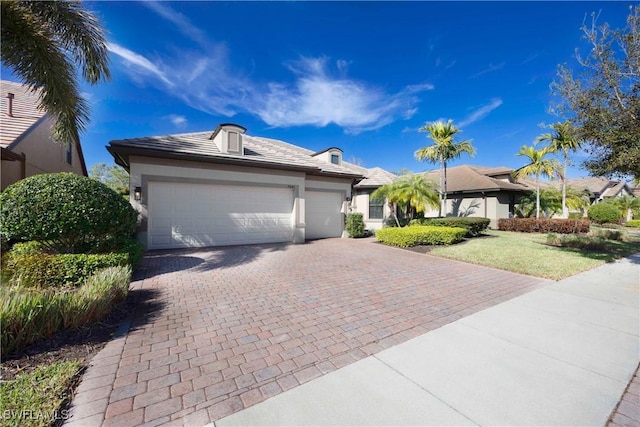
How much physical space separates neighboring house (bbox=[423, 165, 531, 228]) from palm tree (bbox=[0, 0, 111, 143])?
55.0 ft

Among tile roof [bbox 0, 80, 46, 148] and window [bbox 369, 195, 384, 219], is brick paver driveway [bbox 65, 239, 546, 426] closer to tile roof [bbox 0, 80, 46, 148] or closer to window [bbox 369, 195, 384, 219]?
tile roof [bbox 0, 80, 46, 148]

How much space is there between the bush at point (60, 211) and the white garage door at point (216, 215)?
12.4ft

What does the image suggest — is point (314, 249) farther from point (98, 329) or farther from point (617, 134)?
point (617, 134)

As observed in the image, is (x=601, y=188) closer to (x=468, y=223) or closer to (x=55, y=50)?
(x=468, y=223)

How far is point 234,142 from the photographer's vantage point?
1090 cm

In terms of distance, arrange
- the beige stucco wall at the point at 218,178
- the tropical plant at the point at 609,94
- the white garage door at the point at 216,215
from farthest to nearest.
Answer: the white garage door at the point at 216,215
the beige stucco wall at the point at 218,178
the tropical plant at the point at 609,94

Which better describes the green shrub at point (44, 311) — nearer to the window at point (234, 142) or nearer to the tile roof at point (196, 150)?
the tile roof at point (196, 150)

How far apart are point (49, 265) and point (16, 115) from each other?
8.65m

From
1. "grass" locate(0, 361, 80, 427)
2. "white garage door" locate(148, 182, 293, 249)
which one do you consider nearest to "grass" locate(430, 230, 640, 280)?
"white garage door" locate(148, 182, 293, 249)

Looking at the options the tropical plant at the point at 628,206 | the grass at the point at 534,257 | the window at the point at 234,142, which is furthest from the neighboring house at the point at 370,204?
the tropical plant at the point at 628,206

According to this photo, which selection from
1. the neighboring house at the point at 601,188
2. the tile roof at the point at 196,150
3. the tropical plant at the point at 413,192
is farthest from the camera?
the neighboring house at the point at 601,188

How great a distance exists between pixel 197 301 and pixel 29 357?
2109 mm

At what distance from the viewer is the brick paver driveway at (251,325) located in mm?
2316

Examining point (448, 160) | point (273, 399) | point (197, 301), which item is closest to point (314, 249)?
point (197, 301)
